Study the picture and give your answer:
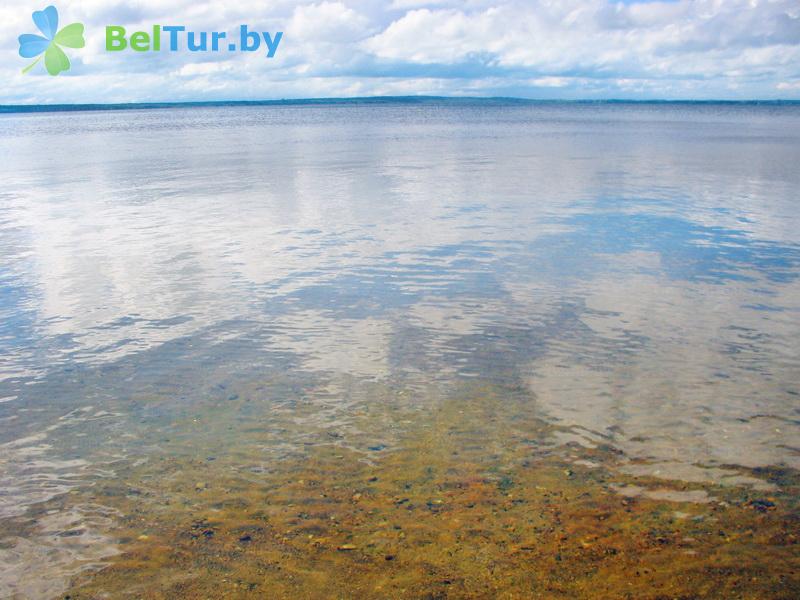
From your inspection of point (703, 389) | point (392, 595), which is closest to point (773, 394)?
point (703, 389)

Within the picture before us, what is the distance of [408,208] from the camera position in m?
19.6

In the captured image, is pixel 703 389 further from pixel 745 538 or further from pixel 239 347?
pixel 239 347

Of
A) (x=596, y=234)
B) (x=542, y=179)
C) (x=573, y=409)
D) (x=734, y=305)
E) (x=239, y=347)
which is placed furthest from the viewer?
(x=542, y=179)

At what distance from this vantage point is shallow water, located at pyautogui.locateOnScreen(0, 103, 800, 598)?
15.5ft

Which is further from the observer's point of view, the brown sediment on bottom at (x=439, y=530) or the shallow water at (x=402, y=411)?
the shallow water at (x=402, y=411)

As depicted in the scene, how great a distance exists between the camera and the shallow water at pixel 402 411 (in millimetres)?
4730

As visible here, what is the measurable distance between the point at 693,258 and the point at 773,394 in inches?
259

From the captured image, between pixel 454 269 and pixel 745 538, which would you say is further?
pixel 454 269

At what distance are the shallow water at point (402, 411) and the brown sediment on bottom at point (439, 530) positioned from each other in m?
0.02

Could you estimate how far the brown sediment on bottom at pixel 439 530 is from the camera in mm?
4477

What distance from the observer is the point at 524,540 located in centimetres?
492

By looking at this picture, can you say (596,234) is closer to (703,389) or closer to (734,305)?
(734,305)

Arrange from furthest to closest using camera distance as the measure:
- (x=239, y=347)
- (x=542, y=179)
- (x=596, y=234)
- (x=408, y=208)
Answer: (x=542, y=179) → (x=408, y=208) → (x=596, y=234) → (x=239, y=347)

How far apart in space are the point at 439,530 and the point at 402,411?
2.08 m
